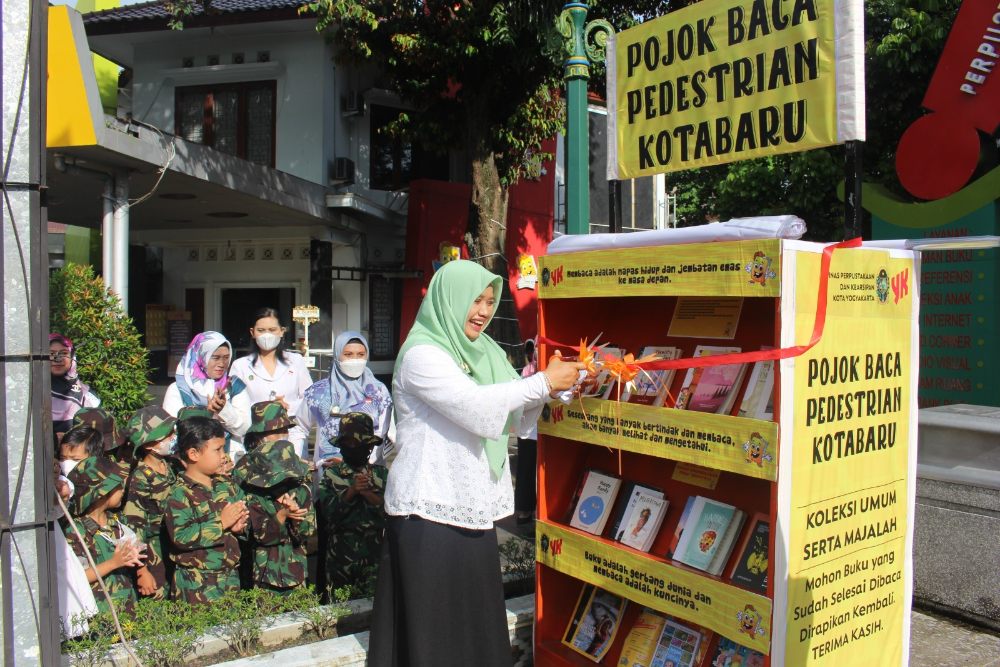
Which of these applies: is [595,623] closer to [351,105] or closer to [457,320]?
[457,320]

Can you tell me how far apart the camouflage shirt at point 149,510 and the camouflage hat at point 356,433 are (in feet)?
3.09

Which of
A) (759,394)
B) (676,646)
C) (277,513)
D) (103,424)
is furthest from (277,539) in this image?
(759,394)

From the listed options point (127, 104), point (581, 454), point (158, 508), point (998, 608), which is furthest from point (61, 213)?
point (998, 608)

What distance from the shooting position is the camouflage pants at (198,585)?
3783 mm

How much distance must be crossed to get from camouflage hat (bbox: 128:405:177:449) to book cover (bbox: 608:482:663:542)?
227cm

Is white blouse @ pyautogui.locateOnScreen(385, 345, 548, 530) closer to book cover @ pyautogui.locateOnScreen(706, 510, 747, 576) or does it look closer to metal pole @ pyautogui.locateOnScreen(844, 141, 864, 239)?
book cover @ pyautogui.locateOnScreen(706, 510, 747, 576)

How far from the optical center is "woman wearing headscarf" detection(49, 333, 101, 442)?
5.11 meters

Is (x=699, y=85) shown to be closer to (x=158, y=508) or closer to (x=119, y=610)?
(x=158, y=508)

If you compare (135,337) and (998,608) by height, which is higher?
(135,337)

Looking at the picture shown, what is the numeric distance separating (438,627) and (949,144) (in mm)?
7229

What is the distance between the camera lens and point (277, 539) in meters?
4.05

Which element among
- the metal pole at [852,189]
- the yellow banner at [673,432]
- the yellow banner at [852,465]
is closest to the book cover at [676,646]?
the yellow banner at [852,465]

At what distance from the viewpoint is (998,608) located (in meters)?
4.00

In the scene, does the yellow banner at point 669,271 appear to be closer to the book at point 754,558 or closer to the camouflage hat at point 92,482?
the book at point 754,558
